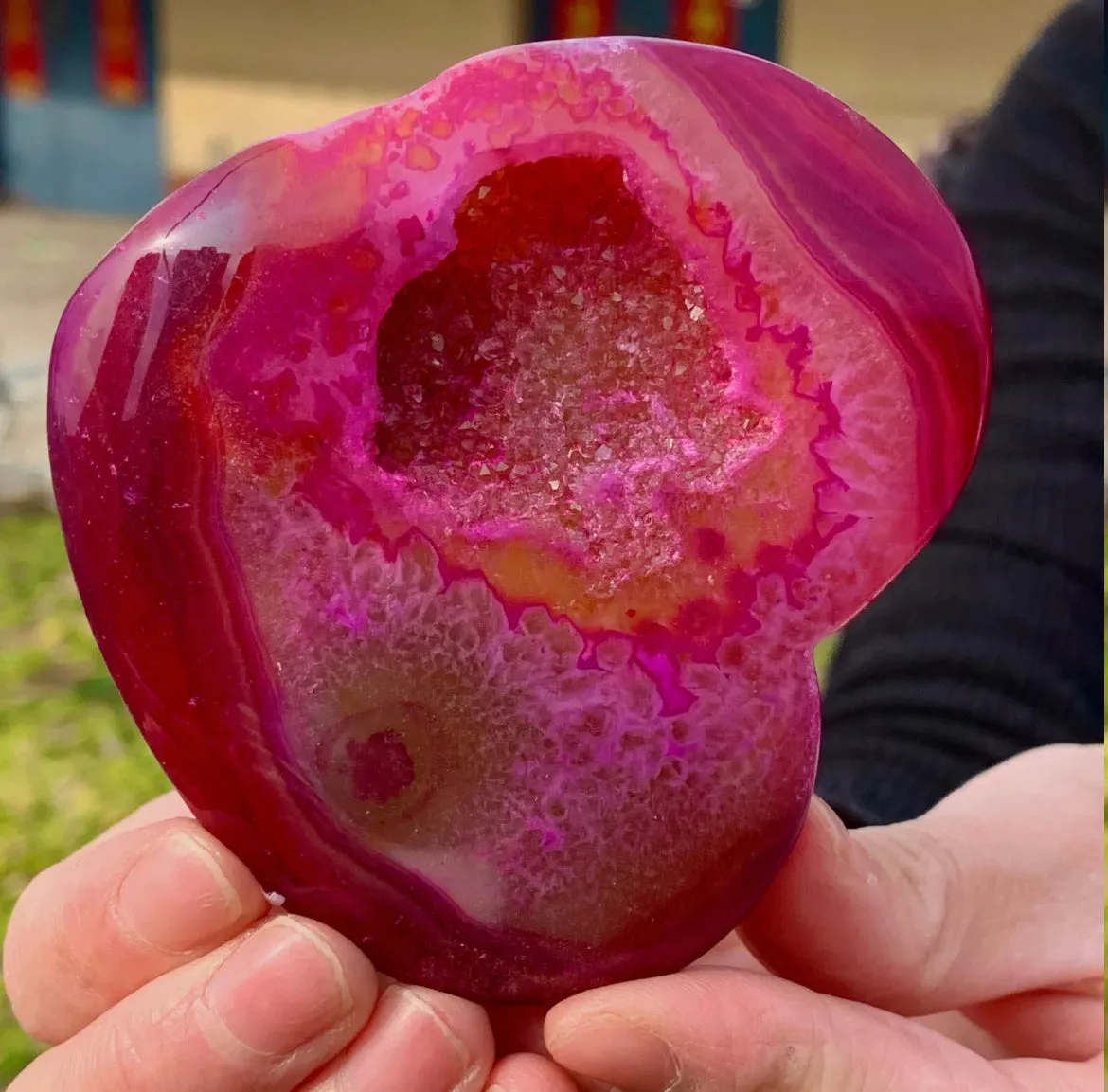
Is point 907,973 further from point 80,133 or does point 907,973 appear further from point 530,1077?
point 80,133

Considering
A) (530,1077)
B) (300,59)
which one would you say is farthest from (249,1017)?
(300,59)

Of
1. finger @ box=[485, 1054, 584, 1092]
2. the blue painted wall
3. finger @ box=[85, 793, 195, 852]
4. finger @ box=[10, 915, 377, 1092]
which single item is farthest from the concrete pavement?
finger @ box=[485, 1054, 584, 1092]

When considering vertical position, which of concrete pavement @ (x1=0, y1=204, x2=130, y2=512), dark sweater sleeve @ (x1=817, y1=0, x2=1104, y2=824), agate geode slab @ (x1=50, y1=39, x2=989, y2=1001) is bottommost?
concrete pavement @ (x1=0, y1=204, x2=130, y2=512)

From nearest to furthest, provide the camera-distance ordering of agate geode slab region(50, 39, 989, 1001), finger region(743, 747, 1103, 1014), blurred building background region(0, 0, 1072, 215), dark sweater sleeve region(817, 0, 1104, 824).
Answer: agate geode slab region(50, 39, 989, 1001), finger region(743, 747, 1103, 1014), dark sweater sleeve region(817, 0, 1104, 824), blurred building background region(0, 0, 1072, 215)

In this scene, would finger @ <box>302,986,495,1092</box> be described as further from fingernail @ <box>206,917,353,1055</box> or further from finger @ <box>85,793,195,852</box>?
finger @ <box>85,793,195,852</box>

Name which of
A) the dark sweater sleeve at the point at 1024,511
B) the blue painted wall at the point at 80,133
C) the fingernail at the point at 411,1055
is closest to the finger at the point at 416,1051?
the fingernail at the point at 411,1055

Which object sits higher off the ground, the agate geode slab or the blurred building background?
the agate geode slab
